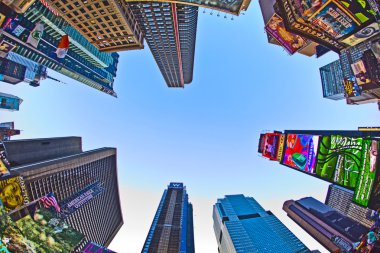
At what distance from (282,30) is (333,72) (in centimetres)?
9975

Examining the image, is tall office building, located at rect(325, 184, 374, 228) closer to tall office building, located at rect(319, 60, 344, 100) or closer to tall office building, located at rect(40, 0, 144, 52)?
tall office building, located at rect(319, 60, 344, 100)

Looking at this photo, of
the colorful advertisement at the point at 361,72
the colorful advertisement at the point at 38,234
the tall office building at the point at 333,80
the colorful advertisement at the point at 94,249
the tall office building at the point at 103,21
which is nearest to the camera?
the colorful advertisement at the point at 38,234

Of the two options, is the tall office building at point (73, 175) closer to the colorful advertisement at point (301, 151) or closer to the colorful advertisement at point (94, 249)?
the colorful advertisement at point (94, 249)

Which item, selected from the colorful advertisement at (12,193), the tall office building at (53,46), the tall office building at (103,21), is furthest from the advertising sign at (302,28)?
the tall office building at (53,46)

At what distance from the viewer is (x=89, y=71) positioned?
180875 mm

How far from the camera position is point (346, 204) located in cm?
17200

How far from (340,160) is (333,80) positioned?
137 m

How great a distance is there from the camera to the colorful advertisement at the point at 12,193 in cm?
2671

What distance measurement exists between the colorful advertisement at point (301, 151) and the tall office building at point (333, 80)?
11290cm

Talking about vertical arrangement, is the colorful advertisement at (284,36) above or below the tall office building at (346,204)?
above

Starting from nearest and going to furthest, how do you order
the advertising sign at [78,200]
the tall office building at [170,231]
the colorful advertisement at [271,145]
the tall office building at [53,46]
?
the colorful advertisement at [271,145], the tall office building at [53,46], the advertising sign at [78,200], the tall office building at [170,231]

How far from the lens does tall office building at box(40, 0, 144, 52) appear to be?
203ft

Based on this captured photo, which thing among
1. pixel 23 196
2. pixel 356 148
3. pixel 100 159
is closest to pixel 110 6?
pixel 23 196

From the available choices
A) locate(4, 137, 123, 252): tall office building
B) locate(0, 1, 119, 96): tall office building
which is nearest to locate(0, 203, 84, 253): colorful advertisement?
locate(4, 137, 123, 252): tall office building
